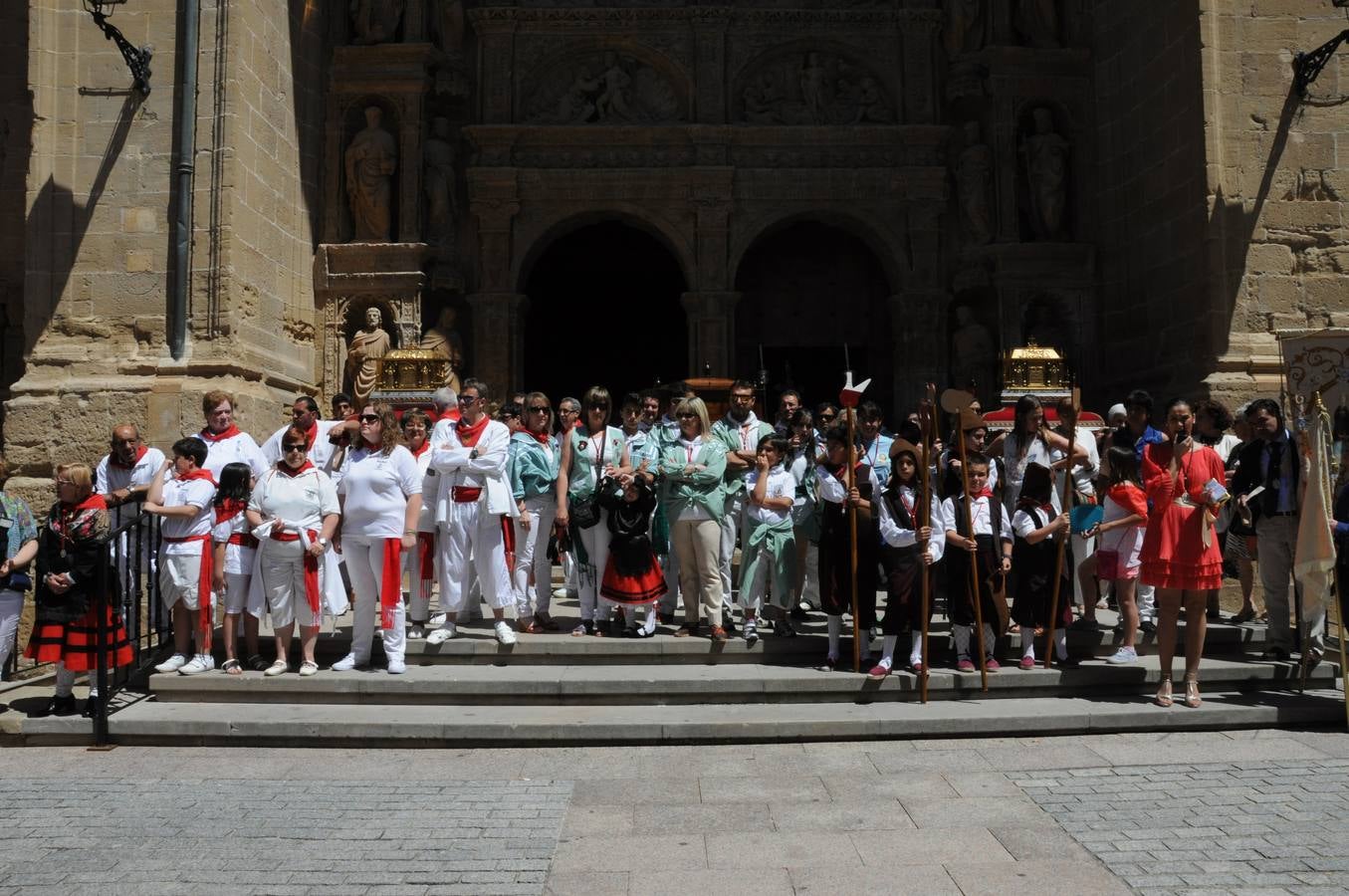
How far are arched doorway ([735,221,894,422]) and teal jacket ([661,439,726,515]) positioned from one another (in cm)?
848

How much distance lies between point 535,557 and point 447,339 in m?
6.39

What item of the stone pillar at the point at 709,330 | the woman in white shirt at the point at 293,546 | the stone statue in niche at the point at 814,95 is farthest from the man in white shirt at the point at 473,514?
the stone statue in niche at the point at 814,95

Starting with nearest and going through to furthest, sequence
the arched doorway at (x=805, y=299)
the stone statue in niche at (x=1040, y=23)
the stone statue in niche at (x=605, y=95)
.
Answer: the stone statue in niche at (x=1040, y=23)
the stone statue in niche at (x=605, y=95)
the arched doorway at (x=805, y=299)

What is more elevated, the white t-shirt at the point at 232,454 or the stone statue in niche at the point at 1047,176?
the stone statue in niche at the point at 1047,176

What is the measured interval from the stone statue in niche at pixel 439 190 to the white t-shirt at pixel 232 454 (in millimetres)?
6543

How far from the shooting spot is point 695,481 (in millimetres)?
7711

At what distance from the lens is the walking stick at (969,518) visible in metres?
6.97

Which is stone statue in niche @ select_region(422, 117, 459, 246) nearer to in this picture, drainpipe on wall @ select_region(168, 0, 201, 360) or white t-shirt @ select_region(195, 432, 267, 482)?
drainpipe on wall @ select_region(168, 0, 201, 360)

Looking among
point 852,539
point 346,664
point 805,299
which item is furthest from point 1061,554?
point 805,299

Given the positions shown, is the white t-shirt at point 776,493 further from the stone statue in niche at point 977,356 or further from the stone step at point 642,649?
the stone statue in niche at point 977,356

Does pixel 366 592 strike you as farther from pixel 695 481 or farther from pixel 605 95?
pixel 605 95

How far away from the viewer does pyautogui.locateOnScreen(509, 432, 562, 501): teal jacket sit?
26.5 feet

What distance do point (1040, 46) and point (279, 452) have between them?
1094cm

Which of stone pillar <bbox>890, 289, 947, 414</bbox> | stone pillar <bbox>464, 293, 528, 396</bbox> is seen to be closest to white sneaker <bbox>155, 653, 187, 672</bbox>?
stone pillar <bbox>464, 293, 528, 396</bbox>
